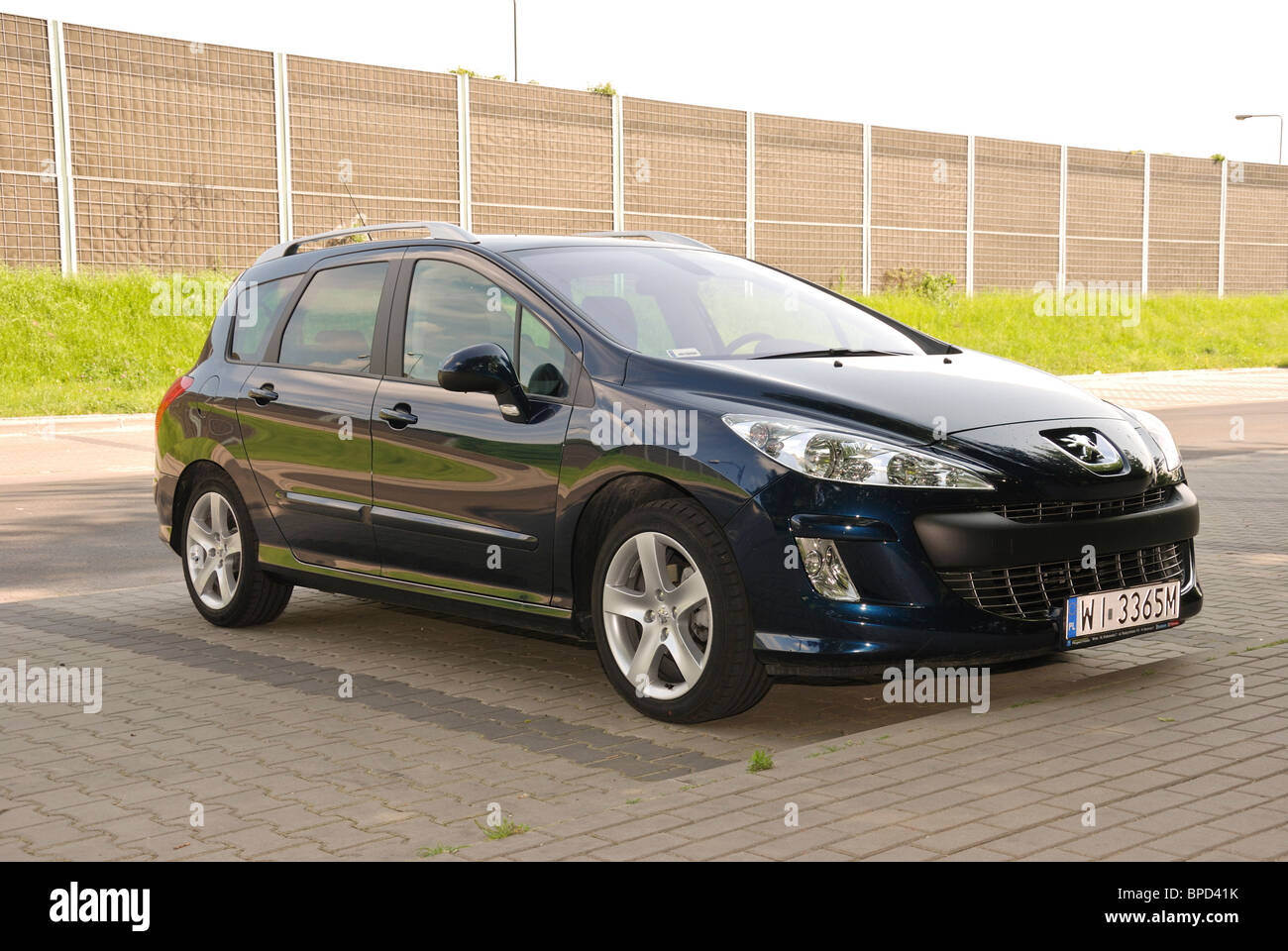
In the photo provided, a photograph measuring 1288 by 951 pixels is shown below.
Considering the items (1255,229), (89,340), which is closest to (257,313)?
(89,340)

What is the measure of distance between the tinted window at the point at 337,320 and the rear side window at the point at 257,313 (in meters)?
0.16

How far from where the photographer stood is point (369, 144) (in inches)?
1223

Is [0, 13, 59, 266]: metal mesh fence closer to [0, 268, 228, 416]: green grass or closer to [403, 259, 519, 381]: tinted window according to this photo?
[0, 268, 228, 416]: green grass

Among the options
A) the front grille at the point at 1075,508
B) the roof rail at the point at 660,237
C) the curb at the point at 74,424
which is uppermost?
the roof rail at the point at 660,237

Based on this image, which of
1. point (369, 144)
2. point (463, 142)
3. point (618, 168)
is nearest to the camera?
point (369, 144)

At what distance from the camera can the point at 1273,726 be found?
16.3ft

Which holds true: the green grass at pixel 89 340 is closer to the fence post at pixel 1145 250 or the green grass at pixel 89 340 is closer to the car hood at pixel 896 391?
the car hood at pixel 896 391

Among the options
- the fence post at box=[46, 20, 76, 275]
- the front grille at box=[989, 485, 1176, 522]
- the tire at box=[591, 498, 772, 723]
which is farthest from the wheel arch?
the fence post at box=[46, 20, 76, 275]

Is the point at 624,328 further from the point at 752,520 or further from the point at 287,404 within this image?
the point at 287,404

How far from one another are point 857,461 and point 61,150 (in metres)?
24.9

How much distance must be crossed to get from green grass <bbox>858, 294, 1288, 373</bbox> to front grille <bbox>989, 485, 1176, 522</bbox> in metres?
28.8

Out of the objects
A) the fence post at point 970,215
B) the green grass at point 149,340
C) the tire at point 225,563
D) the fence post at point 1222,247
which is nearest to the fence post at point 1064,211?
the fence post at point 970,215

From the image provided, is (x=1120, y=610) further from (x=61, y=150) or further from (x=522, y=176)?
(x=522, y=176)

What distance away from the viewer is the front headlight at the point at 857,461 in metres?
4.91
